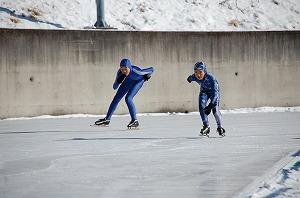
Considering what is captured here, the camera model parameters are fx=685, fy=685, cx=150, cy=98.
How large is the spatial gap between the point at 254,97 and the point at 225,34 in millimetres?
1978

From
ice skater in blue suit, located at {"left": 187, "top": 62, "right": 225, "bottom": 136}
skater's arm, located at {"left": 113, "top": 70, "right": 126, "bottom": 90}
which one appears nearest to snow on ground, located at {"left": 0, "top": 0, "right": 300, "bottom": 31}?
skater's arm, located at {"left": 113, "top": 70, "right": 126, "bottom": 90}

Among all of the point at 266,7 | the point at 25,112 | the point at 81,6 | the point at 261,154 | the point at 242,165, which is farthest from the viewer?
the point at 266,7

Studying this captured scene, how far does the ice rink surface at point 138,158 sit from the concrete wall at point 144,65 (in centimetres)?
268

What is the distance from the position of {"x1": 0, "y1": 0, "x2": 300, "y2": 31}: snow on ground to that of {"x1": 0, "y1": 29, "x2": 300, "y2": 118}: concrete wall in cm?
203

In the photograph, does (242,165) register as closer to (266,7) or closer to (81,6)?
(81,6)

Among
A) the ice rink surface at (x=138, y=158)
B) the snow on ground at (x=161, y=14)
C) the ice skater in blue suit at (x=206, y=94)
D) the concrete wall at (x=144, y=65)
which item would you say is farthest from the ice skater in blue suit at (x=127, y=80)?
the snow on ground at (x=161, y=14)

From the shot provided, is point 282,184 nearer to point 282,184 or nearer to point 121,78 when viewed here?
point 282,184

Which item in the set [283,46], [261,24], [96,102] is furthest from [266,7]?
[96,102]

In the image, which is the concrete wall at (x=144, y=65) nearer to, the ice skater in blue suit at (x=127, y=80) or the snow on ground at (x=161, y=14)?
the snow on ground at (x=161, y=14)

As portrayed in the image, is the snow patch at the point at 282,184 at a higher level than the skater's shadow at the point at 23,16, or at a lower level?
lower

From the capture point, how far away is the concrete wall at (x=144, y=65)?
17125mm

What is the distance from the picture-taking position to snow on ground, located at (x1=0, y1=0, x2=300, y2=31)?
19781 millimetres

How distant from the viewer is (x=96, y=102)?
58.7 feet

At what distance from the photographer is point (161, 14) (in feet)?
69.8
